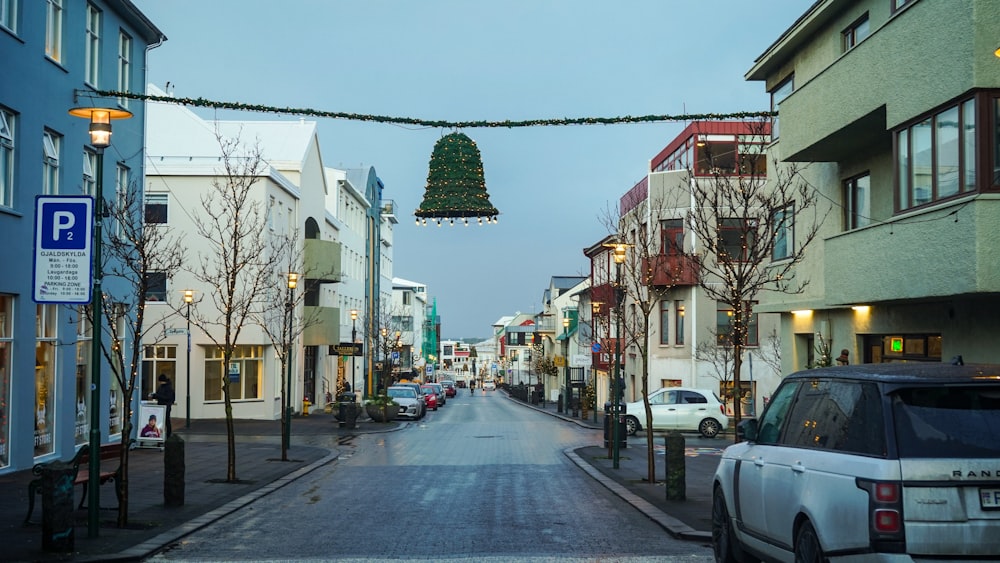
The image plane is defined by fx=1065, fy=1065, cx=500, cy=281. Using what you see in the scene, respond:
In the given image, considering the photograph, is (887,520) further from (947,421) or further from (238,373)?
(238,373)

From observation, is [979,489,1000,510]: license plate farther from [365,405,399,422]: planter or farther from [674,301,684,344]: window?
[674,301,684,344]: window

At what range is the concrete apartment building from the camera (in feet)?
45.6

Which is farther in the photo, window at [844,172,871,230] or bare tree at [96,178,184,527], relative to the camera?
window at [844,172,871,230]

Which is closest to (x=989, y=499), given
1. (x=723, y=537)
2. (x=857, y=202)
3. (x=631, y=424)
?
(x=723, y=537)

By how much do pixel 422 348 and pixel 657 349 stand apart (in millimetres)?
86023

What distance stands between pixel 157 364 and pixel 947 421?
3682 cm

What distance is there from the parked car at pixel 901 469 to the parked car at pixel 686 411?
28.7m

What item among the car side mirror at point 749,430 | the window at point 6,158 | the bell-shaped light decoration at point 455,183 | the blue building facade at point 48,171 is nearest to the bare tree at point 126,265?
the blue building facade at point 48,171

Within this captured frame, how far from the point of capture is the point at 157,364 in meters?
40.0

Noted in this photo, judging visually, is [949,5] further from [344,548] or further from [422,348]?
[422,348]

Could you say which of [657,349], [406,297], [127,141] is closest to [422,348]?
[406,297]

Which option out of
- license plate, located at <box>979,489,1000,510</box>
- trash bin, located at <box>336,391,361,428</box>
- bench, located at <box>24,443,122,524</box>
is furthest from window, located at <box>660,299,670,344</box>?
license plate, located at <box>979,489,1000,510</box>

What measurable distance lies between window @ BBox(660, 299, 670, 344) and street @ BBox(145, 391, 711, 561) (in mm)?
23990

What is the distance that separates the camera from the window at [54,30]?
21.3 metres
